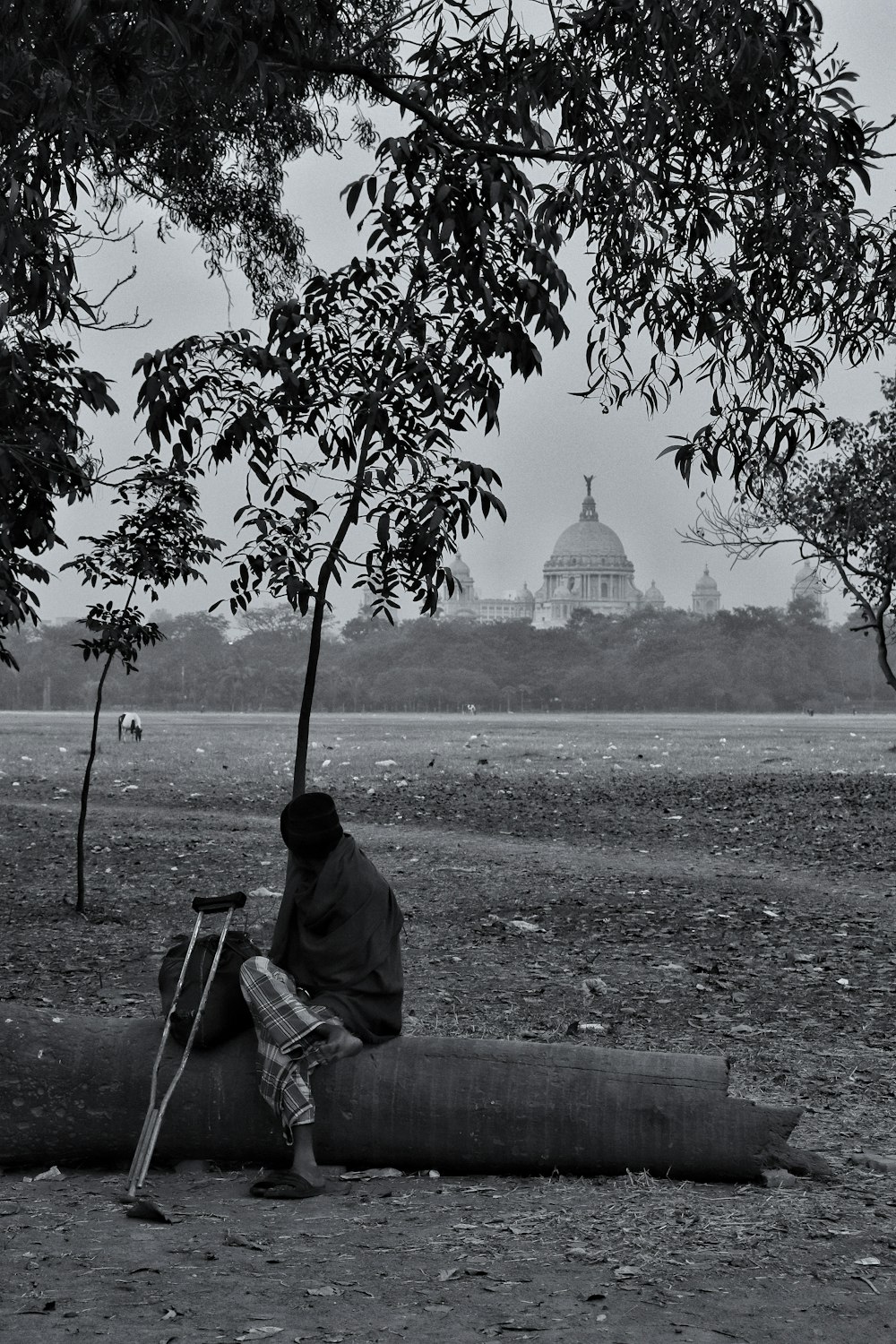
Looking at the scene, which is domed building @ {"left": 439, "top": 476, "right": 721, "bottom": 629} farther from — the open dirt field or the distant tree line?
the open dirt field

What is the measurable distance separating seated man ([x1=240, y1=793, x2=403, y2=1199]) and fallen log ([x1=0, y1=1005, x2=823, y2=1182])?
105mm

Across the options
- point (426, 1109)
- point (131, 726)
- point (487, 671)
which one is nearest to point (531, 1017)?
point (426, 1109)

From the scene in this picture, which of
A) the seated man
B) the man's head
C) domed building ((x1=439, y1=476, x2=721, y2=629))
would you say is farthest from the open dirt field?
domed building ((x1=439, y1=476, x2=721, y2=629))

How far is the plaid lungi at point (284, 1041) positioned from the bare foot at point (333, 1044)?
17 millimetres

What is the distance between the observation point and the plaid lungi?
14.5 ft

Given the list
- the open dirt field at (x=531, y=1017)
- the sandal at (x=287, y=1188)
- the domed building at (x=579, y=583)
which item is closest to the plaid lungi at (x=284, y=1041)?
the sandal at (x=287, y=1188)

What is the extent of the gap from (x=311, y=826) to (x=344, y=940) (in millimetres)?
419

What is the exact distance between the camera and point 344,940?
4828mm

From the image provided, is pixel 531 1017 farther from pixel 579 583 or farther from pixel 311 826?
pixel 579 583

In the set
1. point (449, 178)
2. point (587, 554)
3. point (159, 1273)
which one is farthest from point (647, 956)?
point (587, 554)

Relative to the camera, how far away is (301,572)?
7410 mm

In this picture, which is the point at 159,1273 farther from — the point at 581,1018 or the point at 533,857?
the point at 533,857

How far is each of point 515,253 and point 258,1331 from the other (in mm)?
4958

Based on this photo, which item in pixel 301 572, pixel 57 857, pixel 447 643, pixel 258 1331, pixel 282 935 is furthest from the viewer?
pixel 447 643
